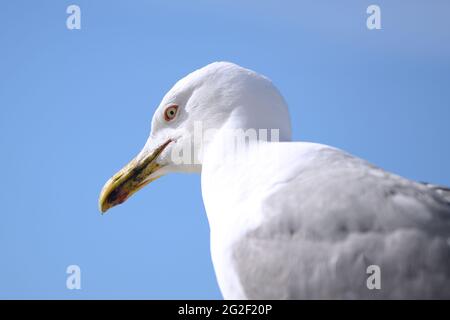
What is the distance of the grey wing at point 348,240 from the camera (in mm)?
2984

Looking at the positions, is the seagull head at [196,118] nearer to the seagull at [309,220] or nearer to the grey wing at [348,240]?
the seagull at [309,220]

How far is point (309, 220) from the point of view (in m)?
3.15

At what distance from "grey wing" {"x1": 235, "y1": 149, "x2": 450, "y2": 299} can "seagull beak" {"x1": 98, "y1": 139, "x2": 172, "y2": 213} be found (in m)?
1.43

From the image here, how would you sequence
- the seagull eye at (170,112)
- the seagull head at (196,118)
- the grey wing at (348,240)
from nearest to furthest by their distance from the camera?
the grey wing at (348,240) → the seagull head at (196,118) → the seagull eye at (170,112)

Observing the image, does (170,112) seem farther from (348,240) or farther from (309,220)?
(348,240)

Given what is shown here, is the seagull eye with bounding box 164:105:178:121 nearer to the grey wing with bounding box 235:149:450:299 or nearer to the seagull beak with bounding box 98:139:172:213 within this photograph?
the seagull beak with bounding box 98:139:172:213

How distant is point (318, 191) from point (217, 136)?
1047 millimetres

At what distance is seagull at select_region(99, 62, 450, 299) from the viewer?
3.00m

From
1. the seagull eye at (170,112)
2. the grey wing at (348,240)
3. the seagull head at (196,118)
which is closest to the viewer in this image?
the grey wing at (348,240)

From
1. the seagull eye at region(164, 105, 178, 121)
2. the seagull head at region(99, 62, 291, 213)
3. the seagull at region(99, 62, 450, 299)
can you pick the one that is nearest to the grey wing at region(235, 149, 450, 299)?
the seagull at region(99, 62, 450, 299)

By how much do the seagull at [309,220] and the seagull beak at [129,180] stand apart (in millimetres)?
612

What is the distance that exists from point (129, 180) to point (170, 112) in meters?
0.60

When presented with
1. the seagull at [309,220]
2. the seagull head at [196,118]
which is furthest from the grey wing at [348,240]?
the seagull head at [196,118]

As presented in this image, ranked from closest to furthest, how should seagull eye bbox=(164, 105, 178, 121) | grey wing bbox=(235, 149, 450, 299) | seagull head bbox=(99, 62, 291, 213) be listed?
grey wing bbox=(235, 149, 450, 299) → seagull head bbox=(99, 62, 291, 213) → seagull eye bbox=(164, 105, 178, 121)
